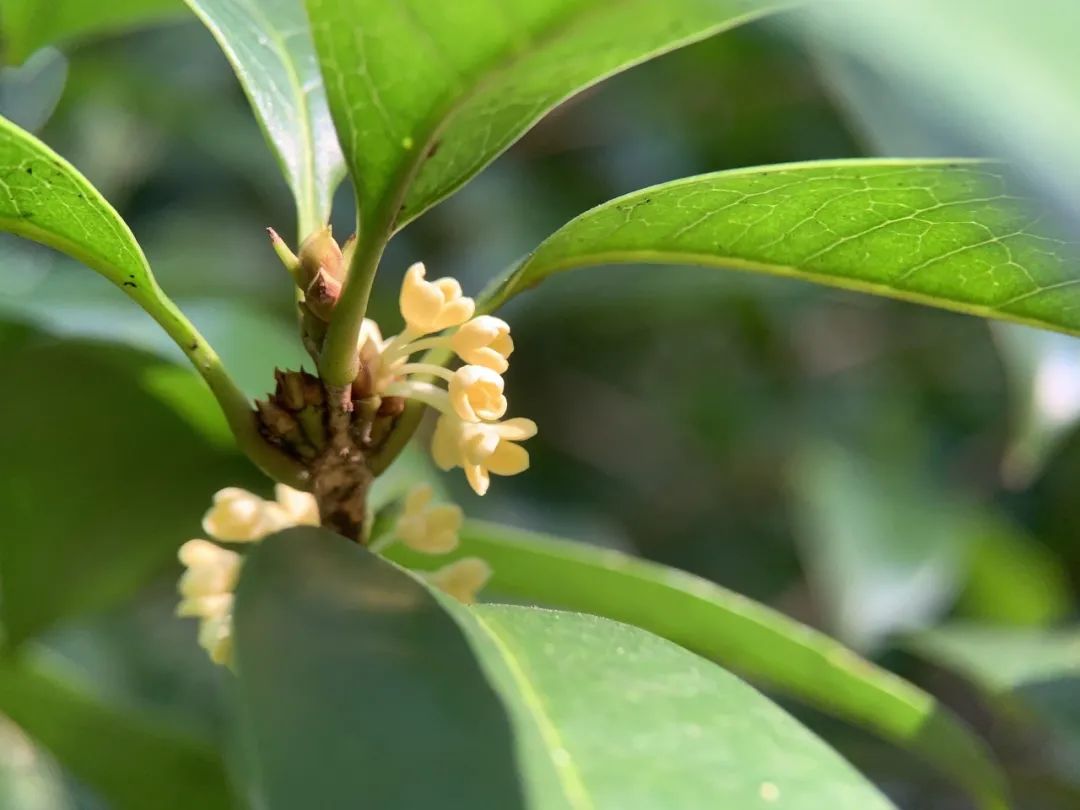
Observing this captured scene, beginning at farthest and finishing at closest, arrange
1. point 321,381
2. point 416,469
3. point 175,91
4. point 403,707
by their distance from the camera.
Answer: point 175,91, point 416,469, point 321,381, point 403,707

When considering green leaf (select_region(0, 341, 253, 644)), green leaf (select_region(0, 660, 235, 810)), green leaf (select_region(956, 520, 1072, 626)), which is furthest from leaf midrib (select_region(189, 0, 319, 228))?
green leaf (select_region(956, 520, 1072, 626))

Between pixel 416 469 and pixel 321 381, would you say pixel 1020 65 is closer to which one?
pixel 321 381

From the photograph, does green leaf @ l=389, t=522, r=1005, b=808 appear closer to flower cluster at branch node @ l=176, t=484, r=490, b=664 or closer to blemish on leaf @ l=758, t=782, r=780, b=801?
flower cluster at branch node @ l=176, t=484, r=490, b=664

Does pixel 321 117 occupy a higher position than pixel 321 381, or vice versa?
pixel 321 117

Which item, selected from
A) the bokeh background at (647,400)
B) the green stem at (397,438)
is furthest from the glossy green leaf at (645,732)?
the bokeh background at (647,400)

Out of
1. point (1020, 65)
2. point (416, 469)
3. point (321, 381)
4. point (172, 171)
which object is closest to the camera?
point (1020, 65)

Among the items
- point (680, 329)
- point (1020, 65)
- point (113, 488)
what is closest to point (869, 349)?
point (680, 329)

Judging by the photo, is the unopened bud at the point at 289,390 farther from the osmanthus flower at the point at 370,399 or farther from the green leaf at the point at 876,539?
the green leaf at the point at 876,539
